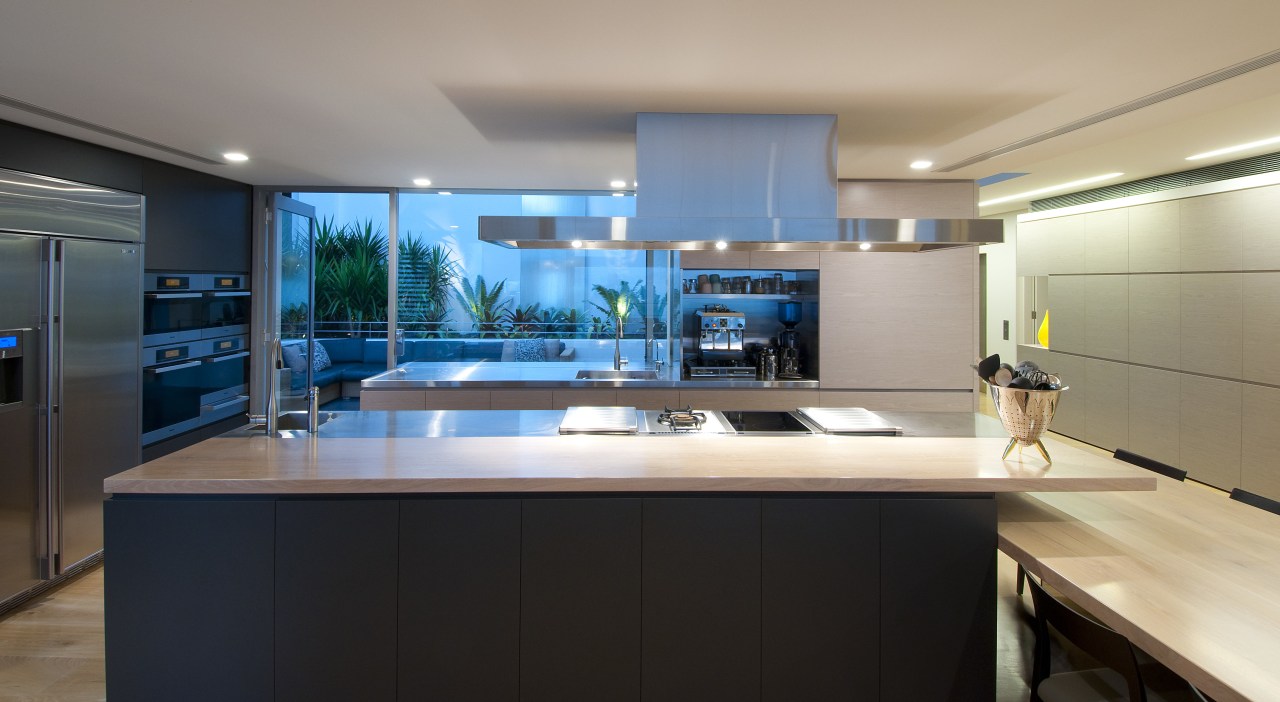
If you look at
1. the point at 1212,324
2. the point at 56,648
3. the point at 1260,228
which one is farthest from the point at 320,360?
the point at 1260,228

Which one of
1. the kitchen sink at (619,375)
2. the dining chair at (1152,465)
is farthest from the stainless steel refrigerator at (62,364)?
the dining chair at (1152,465)

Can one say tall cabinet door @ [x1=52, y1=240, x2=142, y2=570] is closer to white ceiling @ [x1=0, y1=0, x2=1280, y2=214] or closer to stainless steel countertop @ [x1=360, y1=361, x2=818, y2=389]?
white ceiling @ [x1=0, y1=0, x2=1280, y2=214]

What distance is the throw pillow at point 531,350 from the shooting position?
5742 mm

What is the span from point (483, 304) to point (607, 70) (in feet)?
11.0

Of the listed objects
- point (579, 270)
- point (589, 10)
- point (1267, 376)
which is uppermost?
point (589, 10)

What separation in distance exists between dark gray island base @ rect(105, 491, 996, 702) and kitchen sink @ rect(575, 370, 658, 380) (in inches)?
113

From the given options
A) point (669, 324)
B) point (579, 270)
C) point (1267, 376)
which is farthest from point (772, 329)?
point (1267, 376)

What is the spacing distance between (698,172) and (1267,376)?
4171 millimetres

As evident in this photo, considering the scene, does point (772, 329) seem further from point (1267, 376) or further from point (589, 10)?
point (589, 10)

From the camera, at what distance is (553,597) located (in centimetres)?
226

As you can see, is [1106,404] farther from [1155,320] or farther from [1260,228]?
[1260,228]

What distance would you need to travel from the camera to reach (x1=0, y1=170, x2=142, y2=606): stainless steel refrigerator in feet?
10.9

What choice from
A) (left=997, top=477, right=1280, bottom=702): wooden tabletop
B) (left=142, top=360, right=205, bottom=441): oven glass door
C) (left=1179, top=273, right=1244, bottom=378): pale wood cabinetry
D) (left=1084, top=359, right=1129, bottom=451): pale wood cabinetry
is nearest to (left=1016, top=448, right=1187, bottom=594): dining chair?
(left=997, top=477, right=1280, bottom=702): wooden tabletop

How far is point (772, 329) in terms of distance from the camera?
18.1 ft
